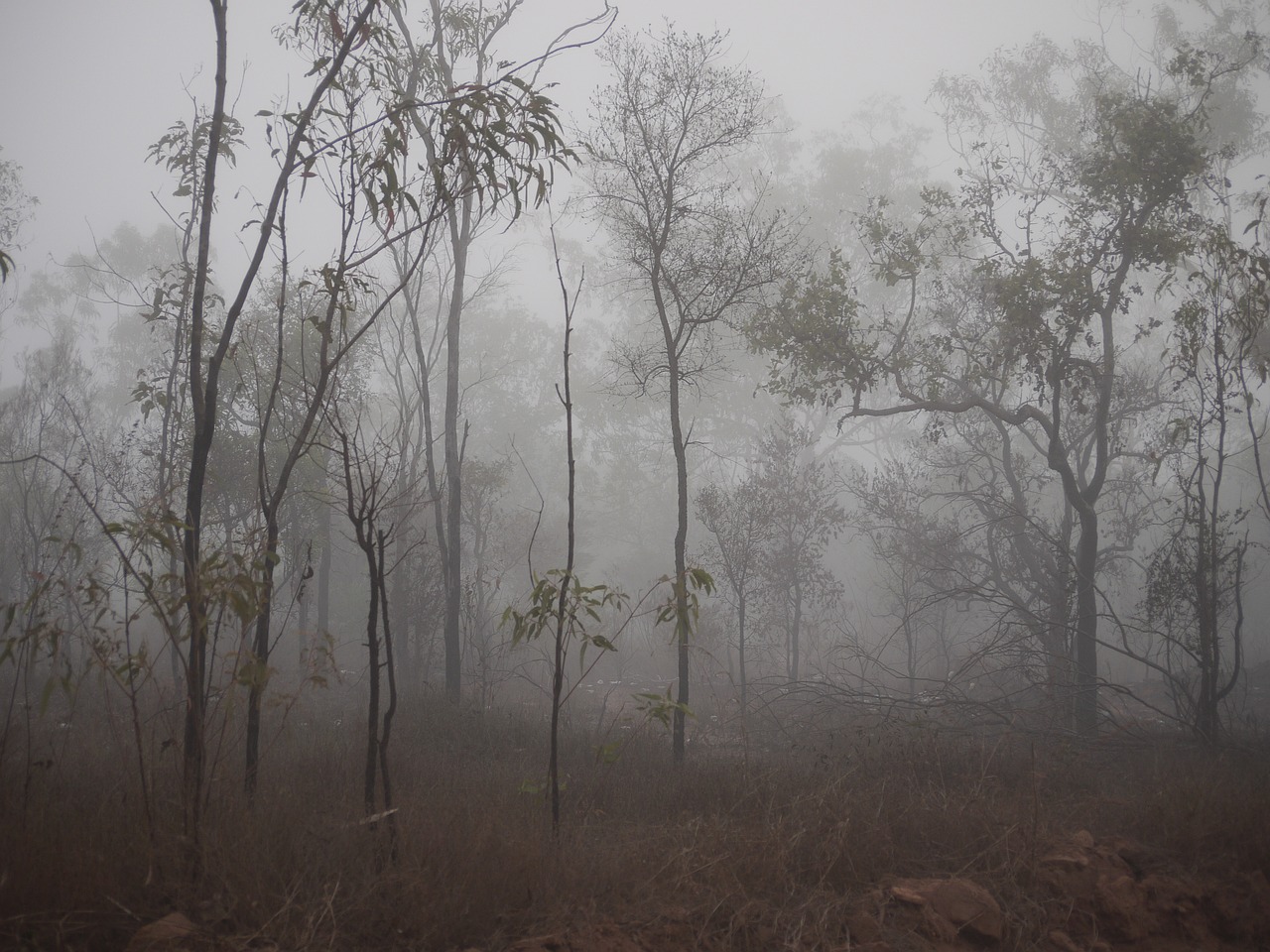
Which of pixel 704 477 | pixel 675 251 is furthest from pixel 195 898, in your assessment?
pixel 704 477

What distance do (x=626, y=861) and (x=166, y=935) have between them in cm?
223

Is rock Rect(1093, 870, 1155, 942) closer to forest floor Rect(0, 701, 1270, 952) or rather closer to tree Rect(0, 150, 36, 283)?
forest floor Rect(0, 701, 1270, 952)

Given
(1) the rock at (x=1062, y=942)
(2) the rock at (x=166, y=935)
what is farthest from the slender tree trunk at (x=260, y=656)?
(1) the rock at (x=1062, y=942)

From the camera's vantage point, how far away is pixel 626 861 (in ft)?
13.9

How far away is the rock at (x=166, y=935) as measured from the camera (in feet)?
9.47

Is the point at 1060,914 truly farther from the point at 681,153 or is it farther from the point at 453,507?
the point at 453,507

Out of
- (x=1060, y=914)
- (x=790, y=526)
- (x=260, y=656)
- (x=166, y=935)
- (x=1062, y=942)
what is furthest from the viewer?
(x=790, y=526)

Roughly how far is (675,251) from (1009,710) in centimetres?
747

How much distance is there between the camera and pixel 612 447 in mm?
34250

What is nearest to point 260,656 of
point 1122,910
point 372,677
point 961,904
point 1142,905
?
point 372,677

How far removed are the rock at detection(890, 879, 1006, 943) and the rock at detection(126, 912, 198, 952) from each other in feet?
11.5

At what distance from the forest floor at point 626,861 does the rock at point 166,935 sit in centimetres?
1

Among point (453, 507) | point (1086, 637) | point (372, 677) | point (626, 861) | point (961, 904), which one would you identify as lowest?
point (961, 904)

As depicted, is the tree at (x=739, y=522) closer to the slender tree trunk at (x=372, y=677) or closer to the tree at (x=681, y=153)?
the tree at (x=681, y=153)
